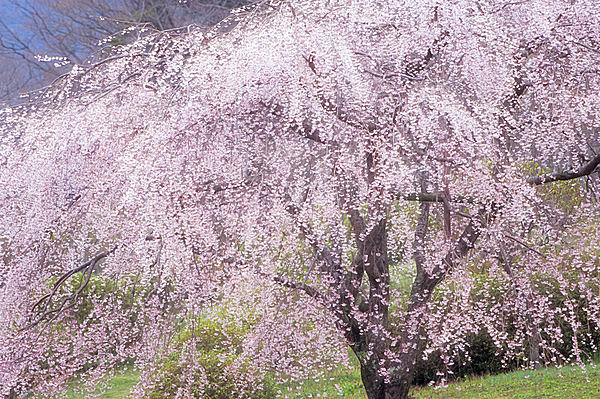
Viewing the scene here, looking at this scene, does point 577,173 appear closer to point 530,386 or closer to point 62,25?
point 530,386

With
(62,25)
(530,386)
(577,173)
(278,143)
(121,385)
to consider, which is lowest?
(530,386)

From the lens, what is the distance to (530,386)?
7.59 m

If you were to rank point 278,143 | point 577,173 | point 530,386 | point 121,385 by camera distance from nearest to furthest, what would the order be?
point 278,143 < point 577,173 < point 530,386 < point 121,385

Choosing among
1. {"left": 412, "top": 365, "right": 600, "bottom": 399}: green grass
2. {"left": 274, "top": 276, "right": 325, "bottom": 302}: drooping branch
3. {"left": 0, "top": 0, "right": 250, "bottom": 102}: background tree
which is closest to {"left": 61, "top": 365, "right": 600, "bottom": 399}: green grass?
{"left": 412, "top": 365, "right": 600, "bottom": 399}: green grass

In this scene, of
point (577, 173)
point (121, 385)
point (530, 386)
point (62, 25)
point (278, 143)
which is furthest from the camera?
point (62, 25)

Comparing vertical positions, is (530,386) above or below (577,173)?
below

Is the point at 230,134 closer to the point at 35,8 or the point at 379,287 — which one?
the point at 379,287

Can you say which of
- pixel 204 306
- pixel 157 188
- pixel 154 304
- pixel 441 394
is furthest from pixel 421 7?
pixel 441 394

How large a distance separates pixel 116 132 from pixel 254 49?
123cm

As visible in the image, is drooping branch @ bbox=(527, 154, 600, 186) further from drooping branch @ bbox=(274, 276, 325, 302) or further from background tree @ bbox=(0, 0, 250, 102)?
background tree @ bbox=(0, 0, 250, 102)

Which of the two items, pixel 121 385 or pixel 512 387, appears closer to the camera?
pixel 512 387

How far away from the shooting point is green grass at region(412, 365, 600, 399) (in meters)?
7.11

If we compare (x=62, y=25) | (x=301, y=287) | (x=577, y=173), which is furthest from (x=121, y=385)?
(x=62, y=25)

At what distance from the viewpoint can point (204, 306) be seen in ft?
14.5
